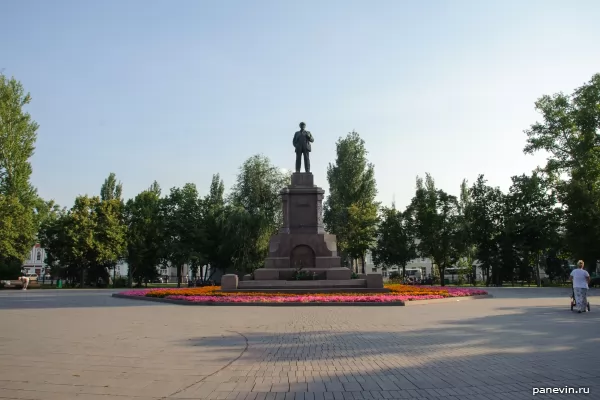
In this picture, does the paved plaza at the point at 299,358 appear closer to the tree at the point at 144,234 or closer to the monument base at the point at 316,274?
the monument base at the point at 316,274

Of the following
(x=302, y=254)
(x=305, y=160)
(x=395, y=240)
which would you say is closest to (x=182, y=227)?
(x=395, y=240)

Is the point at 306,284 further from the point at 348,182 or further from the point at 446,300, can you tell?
the point at 348,182

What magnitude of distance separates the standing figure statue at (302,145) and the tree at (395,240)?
29.1 meters

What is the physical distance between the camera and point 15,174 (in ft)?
149

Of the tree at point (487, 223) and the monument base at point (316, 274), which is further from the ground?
the tree at point (487, 223)

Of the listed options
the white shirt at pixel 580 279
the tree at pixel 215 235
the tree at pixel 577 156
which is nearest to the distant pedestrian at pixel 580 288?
the white shirt at pixel 580 279

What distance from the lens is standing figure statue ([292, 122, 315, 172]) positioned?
1209 inches

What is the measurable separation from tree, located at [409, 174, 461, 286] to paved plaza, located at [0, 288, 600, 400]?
41919 millimetres

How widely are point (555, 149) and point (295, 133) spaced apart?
977 inches

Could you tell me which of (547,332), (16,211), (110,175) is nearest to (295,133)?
(547,332)

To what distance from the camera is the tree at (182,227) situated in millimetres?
53000

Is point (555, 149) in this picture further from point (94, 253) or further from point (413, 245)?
point (94, 253)

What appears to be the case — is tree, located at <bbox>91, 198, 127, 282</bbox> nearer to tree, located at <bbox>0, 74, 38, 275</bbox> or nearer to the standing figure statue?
tree, located at <bbox>0, 74, 38, 275</bbox>

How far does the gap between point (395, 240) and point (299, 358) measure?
51759 millimetres
